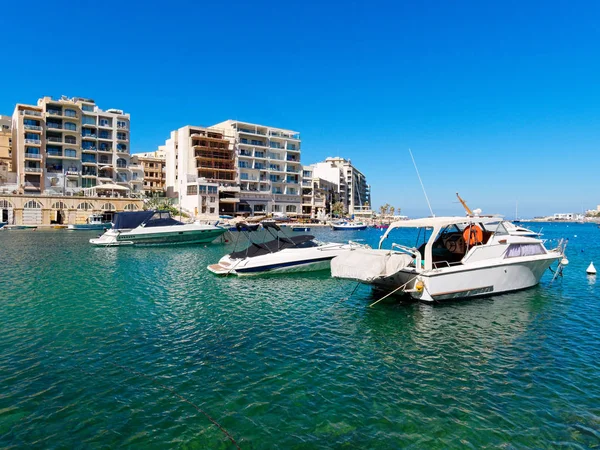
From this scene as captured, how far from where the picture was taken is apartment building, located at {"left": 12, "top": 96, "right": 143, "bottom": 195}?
74812 mm

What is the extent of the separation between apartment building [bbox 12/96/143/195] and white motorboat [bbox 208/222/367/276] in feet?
216

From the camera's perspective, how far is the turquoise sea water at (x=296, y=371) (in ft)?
23.1

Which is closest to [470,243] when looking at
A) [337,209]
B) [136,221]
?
[136,221]

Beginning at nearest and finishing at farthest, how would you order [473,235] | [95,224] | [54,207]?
1. [473,235]
2. [95,224]
3. [54,207]

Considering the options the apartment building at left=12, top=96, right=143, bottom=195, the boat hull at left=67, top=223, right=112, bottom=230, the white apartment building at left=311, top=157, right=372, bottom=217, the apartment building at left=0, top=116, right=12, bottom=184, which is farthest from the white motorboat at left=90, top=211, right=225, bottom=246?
the white apartment building at left=311, top=157, right=372, bottom=217

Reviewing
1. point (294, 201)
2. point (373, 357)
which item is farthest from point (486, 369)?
point (294, 201)

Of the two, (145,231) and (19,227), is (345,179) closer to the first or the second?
(19,227)

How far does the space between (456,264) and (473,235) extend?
193 cm

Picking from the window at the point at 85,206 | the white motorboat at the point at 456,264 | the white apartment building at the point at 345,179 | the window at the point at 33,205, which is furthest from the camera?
the white apartment building at the point at 345,179

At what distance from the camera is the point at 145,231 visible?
4125 cm

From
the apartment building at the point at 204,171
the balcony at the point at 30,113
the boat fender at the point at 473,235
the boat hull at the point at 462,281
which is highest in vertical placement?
the balcony at the point at 30,113

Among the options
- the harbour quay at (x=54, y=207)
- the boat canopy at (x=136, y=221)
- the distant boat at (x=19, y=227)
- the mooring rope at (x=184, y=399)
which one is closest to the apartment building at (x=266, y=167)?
the harbour quay at (x=54, y=207)

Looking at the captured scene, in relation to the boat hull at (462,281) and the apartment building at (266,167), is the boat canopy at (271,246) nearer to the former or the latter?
the boat hull at (462,281)

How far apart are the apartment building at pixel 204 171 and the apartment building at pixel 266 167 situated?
2.62 m
